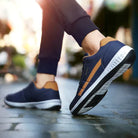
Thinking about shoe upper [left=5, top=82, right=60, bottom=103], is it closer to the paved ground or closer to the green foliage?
the paved ground

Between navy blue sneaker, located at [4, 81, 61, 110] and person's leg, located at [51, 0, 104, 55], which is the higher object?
person's leg, located at [51, 0, 104, 55]

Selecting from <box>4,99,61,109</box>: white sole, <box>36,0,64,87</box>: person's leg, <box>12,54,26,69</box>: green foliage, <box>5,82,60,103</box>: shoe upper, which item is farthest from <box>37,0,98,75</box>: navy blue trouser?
<box>12,54,26,69</box>: green foliage

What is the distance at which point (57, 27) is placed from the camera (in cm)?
218

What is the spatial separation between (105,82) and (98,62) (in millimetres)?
125

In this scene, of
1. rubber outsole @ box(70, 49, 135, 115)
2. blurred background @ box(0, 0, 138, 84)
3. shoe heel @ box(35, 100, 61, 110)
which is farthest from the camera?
blurred background @ box(0, 0, 138, 84)

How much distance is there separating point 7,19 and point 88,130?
2114cm

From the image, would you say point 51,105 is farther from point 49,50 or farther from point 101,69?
point 101,69

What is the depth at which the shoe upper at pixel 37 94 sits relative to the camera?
214 cm

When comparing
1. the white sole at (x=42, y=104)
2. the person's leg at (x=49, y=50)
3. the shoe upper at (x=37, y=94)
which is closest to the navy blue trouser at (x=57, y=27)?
the person's leg at (x=49, y=50)

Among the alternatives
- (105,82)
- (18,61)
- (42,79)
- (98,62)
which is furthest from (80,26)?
(18,61)

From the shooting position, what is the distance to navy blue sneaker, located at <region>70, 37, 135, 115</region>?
1673mm

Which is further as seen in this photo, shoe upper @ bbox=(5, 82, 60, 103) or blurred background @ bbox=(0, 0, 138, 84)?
blurred background @ bbox=(0, 0, 138, 84)

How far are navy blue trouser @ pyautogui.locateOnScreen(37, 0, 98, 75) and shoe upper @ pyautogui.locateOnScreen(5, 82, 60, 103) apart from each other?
0.37ft

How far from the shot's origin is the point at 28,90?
7.43ft
